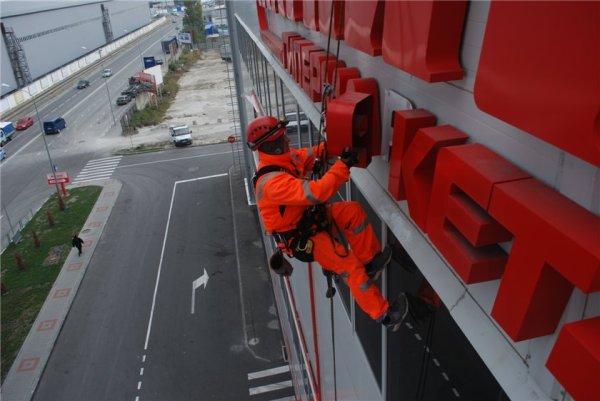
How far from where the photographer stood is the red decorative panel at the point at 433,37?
2286 millimetres

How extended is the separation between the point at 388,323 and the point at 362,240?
0.82 meters

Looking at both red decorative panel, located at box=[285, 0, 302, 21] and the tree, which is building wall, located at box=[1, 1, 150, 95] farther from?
red decorative panel, located at box=[285, 0, 302, 21]

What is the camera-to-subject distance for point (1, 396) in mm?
13570

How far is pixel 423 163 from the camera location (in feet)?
9.11

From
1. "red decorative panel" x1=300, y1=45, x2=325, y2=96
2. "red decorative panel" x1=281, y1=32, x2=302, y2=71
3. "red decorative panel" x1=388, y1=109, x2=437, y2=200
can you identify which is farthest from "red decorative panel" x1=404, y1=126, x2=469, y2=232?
"red decorative panel" x1=281, y1=32, x2=302, y2=71

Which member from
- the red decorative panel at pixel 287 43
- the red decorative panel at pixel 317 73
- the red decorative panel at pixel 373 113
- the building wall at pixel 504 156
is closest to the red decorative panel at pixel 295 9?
the red decorative panel at pixel 287 43

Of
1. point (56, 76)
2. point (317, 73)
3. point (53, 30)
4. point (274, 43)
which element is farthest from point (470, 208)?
Answer: point (53, 30)

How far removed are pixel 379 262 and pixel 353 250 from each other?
0.95ft

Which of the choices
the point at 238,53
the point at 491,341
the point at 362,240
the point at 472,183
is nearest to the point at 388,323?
the point at 362,240

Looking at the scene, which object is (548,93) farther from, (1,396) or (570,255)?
(1,396)

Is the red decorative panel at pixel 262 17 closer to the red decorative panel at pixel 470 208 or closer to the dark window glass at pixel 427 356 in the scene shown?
the dark window glass at pixel 427 356

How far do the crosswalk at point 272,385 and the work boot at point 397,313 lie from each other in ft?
32.3

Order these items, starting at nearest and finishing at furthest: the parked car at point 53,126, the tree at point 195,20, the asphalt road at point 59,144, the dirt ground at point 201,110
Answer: the asphalt road at point 59,144
the dirt ground at point 201,110
the parked car at point 53,126
the tree at point 195,20

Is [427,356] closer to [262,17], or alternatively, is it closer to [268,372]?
[262,17]
